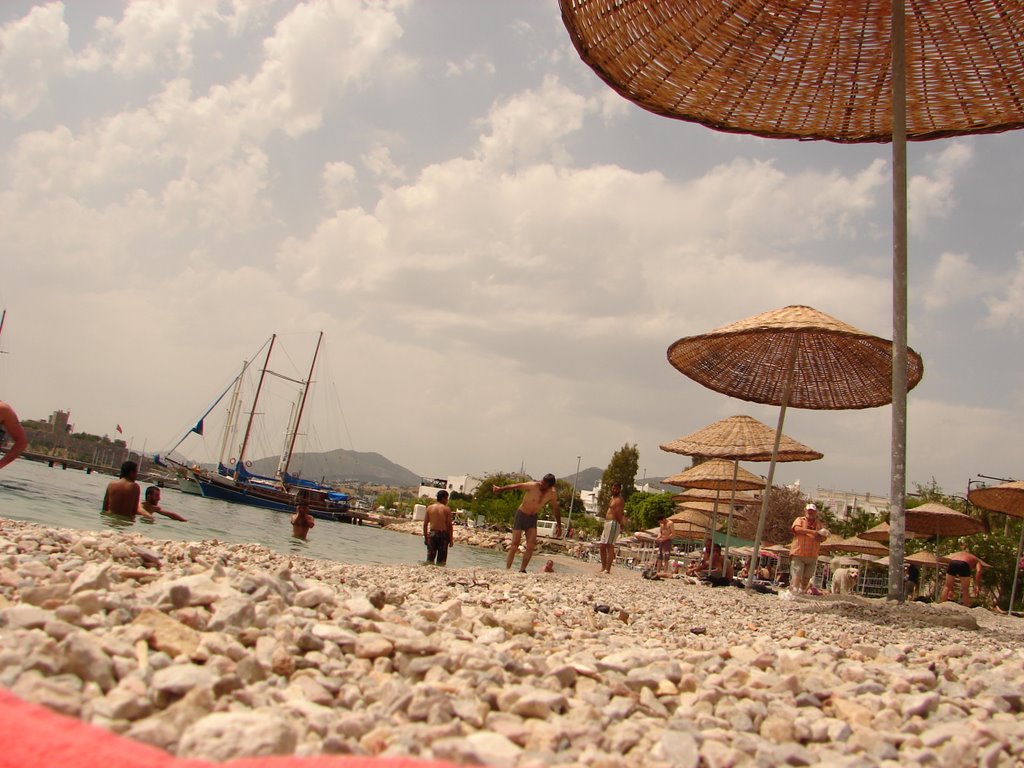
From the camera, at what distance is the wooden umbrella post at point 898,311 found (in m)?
5.38

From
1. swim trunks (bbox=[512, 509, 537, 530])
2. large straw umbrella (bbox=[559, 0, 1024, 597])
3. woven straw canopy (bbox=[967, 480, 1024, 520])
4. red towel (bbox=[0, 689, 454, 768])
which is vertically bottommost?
red towel (bbox=[0, 689, 454, 768])

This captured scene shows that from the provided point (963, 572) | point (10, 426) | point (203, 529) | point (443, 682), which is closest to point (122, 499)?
point (10, 426)

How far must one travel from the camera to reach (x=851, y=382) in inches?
373

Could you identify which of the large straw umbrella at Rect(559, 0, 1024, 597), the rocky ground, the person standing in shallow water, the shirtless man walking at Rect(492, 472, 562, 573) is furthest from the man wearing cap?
the person standing in shallow water

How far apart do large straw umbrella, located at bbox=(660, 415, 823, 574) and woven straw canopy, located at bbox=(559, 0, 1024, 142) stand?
17.9ft

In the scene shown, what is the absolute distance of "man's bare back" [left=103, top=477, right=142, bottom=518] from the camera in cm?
1070

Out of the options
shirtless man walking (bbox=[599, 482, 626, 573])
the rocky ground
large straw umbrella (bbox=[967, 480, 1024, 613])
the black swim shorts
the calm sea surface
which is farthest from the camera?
the black swim shorts

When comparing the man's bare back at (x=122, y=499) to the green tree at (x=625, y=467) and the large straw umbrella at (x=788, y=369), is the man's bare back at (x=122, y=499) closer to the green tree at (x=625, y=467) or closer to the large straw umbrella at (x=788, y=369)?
the large straw umbrella at (x=788, y=369)

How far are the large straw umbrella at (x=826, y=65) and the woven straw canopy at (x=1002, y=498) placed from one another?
8.54 m

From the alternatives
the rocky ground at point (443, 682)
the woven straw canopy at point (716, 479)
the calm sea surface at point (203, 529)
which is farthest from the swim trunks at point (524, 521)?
the rocky ground at point (443, 682)

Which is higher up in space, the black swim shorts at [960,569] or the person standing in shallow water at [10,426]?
the black swim shorts at [960,569]

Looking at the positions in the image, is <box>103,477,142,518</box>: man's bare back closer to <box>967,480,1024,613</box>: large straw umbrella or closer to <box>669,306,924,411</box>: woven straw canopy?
<box>669,306,924,411</box>: woven straw canopy

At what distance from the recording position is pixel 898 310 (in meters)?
5.63

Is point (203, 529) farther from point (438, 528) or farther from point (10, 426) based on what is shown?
point (10, 426)
